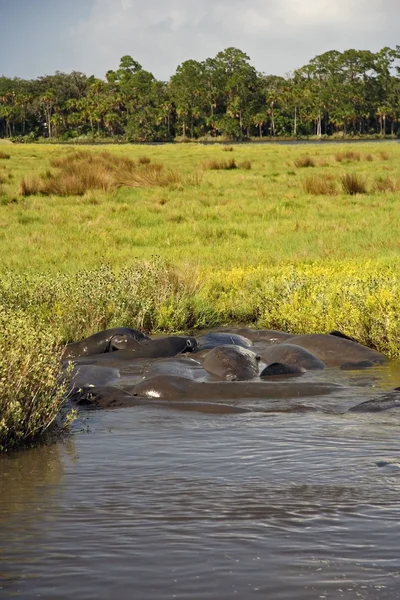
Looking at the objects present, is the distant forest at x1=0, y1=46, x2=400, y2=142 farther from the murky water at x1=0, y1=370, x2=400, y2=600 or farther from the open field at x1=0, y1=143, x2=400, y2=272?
the murky water at x1=0, y1=370, x2=400, y2=600

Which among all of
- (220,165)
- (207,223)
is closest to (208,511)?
(207,223)

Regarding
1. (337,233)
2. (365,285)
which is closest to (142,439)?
(365,285)

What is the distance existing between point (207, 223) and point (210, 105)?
298 feet

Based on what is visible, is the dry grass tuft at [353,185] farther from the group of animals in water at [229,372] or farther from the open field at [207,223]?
the group of animals in water at [229,372]

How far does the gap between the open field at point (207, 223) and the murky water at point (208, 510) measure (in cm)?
706

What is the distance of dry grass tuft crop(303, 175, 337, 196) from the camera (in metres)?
21.5

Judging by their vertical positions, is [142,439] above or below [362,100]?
below

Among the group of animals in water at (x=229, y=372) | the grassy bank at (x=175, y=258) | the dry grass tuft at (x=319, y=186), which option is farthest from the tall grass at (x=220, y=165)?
the group of animals in water at (x=229, y=372)

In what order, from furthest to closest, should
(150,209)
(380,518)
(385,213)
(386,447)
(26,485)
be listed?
1. (150,209)
2. (385,213)
3. (386,447)
4. (26,485)
5. (380,518)

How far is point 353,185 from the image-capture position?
21484mm

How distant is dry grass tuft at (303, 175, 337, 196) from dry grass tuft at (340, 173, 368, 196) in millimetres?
269

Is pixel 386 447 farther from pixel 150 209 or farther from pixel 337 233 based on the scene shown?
pixel 150 209

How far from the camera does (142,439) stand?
5.92 meters

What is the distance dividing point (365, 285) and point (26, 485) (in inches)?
221
